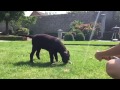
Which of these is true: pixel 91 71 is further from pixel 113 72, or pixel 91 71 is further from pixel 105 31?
pixel 105 31

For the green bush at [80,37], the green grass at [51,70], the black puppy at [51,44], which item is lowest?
the green bush at [80,37]

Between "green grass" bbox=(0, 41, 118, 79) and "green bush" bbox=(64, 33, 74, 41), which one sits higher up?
"green grass" bbox=(0, 41, 118, 79)

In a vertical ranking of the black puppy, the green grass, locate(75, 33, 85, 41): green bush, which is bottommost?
locate(75, 33, 85, 41): green bush

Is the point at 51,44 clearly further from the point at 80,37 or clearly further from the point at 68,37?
the point at 80,37

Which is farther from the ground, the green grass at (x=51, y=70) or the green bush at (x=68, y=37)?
the green grass at (x=51, y=70)

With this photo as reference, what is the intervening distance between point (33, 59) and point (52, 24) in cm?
225

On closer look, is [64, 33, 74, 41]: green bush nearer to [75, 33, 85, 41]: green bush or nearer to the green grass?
[75, 33, 85, 41]: green bush

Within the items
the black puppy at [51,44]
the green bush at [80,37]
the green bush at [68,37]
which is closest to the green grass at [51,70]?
the black puppy at [51,44]

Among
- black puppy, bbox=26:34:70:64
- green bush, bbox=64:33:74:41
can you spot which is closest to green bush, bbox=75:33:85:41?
green bush, bbox=64:33:74:41

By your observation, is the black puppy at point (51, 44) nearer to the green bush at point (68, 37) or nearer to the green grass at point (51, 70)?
the green grass at point (51, 70)

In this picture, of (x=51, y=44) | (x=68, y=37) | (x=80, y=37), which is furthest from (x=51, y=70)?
(x=80, y=37)

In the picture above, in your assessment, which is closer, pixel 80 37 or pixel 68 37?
pixel 68 37

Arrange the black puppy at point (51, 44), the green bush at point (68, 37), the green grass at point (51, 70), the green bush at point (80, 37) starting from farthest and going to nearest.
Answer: the green bush at point (80, 37)
the green bush at point (68, 37)
the black puppy at point (51, 44)
the green grass at point (51, 70)
